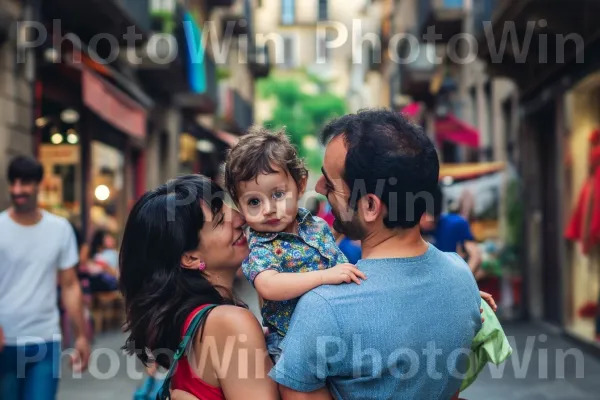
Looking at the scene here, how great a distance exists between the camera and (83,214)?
14148 millimetres

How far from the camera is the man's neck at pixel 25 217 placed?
17.3 ft

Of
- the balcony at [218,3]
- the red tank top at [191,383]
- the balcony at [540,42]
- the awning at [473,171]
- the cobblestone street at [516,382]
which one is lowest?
the cobblestone street at [516,382]

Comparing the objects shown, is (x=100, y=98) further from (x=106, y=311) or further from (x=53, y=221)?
(x=53, y=221)

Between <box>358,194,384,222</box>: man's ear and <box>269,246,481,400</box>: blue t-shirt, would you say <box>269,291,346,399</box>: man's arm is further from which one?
<box>358,194,384,222</box>: man's ear

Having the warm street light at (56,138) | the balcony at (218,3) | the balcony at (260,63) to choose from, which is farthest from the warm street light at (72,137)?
the balcony at (260,63)

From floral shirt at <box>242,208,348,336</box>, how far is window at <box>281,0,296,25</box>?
8384cm

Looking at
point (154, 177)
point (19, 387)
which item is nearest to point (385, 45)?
point (154, 177)

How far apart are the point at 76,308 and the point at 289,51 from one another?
80.9 m

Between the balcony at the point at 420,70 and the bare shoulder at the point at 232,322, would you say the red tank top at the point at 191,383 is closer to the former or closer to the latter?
the bare shoulder at the point at 232,322

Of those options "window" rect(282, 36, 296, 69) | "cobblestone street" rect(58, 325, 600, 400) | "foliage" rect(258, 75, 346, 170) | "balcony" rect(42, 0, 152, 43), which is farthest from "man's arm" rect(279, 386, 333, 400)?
"window" rect(282, 36, 296, 69)

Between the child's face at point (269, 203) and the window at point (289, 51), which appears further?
the window at point (289, 51)

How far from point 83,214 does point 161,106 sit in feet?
27.3

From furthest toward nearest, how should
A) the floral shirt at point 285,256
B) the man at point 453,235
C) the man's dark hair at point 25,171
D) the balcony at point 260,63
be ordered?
1. the balcony at point 260,63
2. the man at point 453,235
3. the man's dark hair at point 25,171
4. the floral shirt at point 285,256

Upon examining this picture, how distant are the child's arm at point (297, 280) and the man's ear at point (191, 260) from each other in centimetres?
23
